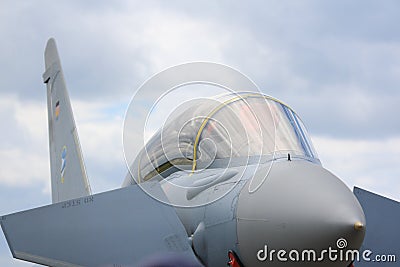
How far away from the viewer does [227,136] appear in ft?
33.3

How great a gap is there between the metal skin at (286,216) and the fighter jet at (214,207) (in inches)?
0.5

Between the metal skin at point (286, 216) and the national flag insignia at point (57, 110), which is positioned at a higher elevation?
the national flag insignia at point (57, 110)

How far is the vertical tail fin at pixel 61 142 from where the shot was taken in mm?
16422

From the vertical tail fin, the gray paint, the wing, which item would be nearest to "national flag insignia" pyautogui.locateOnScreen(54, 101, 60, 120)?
the vertical tail fin

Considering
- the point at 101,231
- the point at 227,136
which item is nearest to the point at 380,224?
the point at 227,136

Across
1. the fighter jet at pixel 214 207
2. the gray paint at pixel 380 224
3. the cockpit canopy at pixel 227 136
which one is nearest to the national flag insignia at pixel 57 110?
the fighter jet at pixel 214 207

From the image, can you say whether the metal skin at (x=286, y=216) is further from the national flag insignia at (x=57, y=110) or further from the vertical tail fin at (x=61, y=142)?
the national flag insignia at (x=57, y=110)

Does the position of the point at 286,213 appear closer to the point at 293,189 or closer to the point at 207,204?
the point at 293,189

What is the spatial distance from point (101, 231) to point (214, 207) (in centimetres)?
147

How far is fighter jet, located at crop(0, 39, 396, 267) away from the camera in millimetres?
8359

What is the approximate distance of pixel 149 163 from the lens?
11164 mm

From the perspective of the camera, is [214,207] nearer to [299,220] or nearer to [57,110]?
[299,220]

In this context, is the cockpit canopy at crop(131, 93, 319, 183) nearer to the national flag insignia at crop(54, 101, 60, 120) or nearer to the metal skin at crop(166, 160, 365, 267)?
the metal skin at crop(166, 160, 365, 267)

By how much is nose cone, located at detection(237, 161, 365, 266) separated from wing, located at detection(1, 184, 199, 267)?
3.99ft
